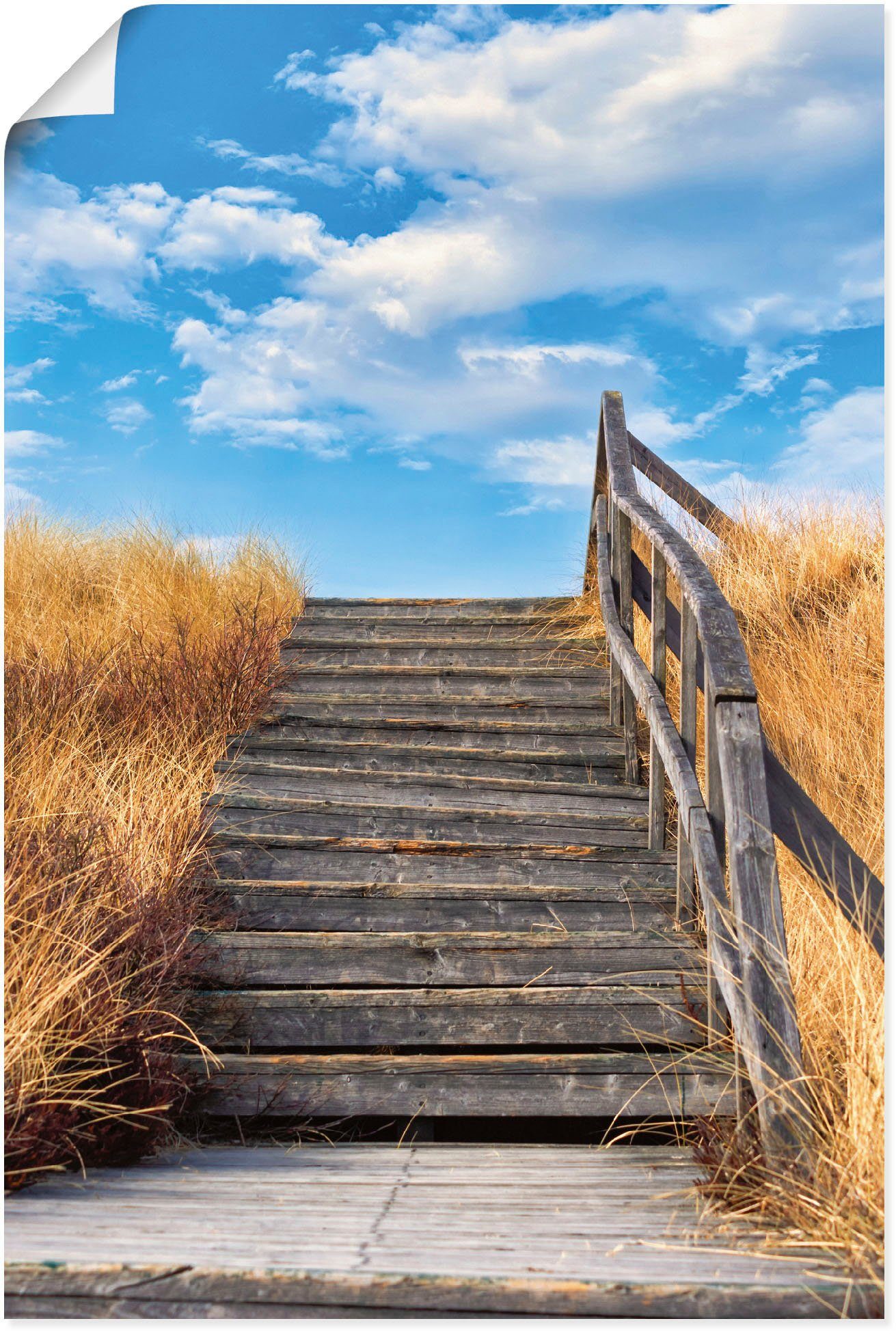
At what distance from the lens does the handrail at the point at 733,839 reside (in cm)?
203

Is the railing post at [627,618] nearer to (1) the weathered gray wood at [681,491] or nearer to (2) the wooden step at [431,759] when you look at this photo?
(2) the wooden step at [431,759]

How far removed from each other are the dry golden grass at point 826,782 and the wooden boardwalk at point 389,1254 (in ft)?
0.42

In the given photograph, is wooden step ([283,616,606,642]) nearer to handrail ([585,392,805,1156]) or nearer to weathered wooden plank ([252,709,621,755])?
weathered wooden plank ([252,709,621,755])

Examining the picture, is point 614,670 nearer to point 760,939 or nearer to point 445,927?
point 445,927

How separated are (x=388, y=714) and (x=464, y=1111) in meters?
2.50

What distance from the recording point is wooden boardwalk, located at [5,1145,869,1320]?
152 centimetres

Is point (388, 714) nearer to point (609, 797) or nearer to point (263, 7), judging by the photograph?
point (609, 797)

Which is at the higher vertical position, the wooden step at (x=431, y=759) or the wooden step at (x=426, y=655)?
the wooden step at (x=426, y=655)

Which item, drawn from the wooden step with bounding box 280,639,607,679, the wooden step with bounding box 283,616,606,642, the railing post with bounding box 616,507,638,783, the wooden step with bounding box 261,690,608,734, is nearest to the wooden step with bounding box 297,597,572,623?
the wooden step with bounding box 283,616,606,642

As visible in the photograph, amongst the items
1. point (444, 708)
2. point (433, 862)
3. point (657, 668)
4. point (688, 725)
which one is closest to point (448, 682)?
point (444, 708)

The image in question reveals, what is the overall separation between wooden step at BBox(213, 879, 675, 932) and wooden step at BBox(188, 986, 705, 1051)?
1.31 ft

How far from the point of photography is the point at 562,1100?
8.69 feet

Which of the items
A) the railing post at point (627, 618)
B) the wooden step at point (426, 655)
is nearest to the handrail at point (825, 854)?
the railing post at point (627, 618)

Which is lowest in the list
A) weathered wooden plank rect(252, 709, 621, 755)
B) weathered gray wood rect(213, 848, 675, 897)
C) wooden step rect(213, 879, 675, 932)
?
wooden step rect(213, 879, 675, 932)
